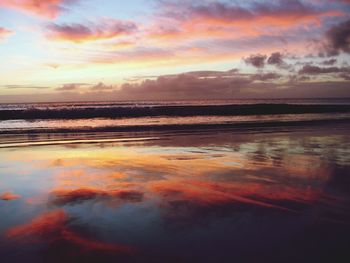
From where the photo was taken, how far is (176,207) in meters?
5.71

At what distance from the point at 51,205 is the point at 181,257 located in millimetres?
2787

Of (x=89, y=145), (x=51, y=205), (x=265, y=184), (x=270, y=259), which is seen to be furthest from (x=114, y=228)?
(x=89, y=145)

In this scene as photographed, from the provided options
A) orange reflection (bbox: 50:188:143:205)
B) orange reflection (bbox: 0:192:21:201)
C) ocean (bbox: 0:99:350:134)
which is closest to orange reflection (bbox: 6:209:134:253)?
orange reflection (bbox: 50:188:143:205)

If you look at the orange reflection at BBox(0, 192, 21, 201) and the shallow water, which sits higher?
the orange reflection at BBox(0, 192, 21, 201)

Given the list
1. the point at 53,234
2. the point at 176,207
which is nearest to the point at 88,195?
the point at 176,207

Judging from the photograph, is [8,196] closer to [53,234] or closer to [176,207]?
[53,234]

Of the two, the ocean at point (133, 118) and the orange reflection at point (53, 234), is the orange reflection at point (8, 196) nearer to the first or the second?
the orange reflection at point (53, 234)

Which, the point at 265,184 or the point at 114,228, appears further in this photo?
the point at 265,184

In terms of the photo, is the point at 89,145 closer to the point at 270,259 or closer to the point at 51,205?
the point at 51,205

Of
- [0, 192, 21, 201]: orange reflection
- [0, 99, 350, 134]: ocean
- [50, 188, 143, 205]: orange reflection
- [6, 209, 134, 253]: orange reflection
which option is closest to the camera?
[6, 209, 134, 253]: orange reflection

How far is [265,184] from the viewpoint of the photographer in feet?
23.5

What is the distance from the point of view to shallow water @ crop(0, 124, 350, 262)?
13.5 ft

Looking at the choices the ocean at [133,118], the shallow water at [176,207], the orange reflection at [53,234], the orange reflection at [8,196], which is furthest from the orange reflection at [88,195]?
the ocean at [133,118]

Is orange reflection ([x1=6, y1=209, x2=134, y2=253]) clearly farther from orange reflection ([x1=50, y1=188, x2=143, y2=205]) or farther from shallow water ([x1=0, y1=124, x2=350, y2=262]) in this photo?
orange reflection ([x1=50, y1=188, x2=143, y2=205])
